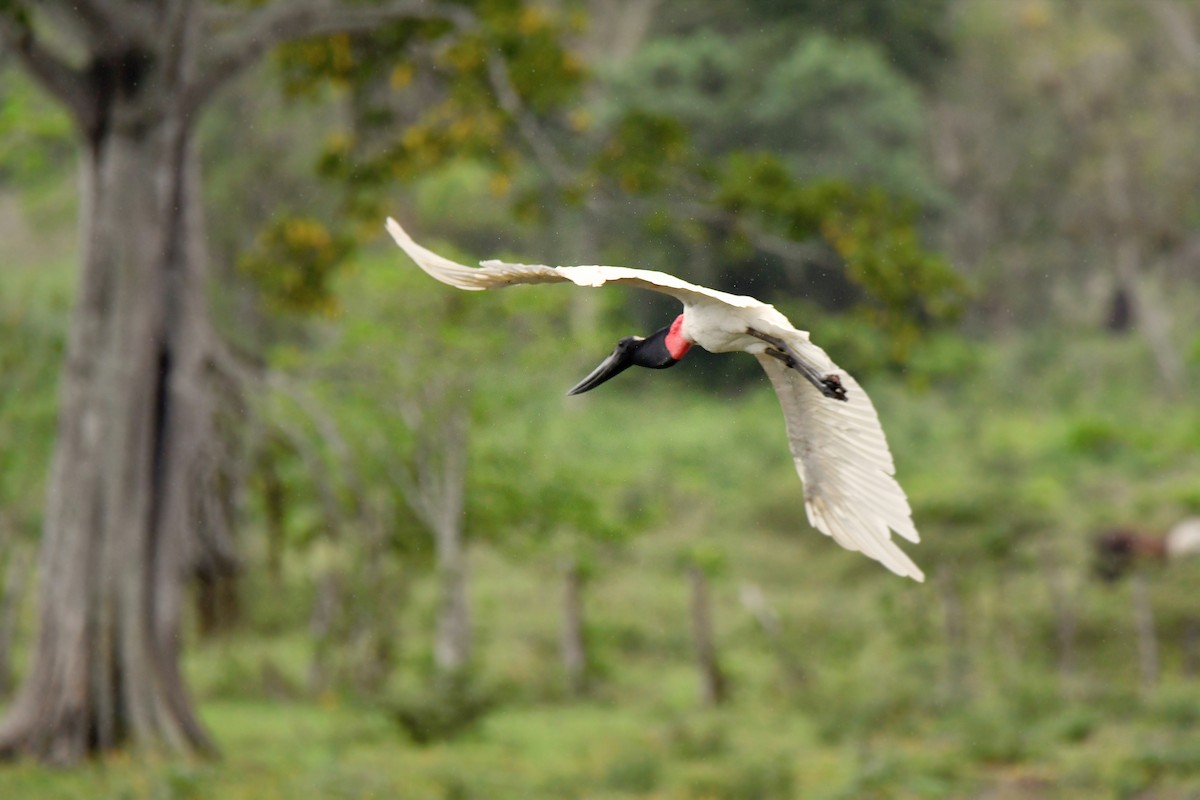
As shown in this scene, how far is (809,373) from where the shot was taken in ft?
15.2

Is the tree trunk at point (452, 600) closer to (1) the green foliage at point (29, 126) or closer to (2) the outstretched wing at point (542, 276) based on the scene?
(1) the green foliage at point (29, 126)

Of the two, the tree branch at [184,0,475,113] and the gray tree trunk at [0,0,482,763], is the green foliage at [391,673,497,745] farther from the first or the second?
the tree branch at [184,0,475,113]

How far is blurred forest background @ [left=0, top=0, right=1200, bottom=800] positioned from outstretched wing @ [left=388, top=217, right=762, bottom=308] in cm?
595

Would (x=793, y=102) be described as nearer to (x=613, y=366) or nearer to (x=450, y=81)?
(x=450, y=81)

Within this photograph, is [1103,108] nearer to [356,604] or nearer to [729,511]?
[729,511]

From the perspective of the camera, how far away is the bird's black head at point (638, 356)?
15.0 ft

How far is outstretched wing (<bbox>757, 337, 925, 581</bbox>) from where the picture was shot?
5.00 meters

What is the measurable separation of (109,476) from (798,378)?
6429 millimetres

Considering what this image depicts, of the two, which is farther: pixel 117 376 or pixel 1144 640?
pixel 1144 640

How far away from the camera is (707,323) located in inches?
173

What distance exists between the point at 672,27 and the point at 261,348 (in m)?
12.0

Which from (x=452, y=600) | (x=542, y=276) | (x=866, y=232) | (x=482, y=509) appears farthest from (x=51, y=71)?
(x=542, y=276)

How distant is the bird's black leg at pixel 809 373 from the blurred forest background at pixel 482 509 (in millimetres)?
5622

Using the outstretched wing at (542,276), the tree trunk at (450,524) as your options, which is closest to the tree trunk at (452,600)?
the tree trunk at (450,524)
